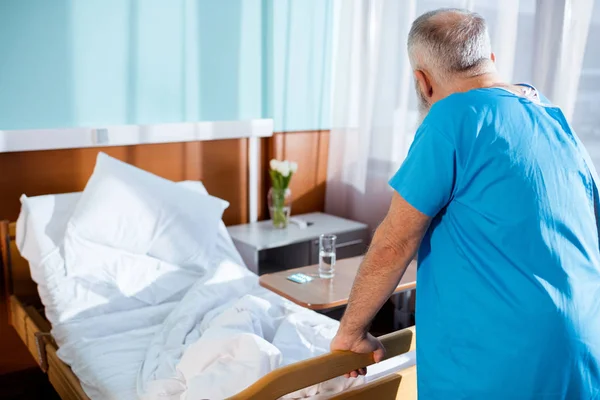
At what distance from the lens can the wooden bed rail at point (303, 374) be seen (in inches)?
55.1

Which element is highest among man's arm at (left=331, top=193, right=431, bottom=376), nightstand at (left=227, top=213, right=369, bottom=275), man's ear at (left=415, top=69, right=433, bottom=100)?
man's ear at (left=415, top=69, right=433, bottom=100)

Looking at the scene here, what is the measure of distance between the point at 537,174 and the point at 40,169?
95.3 inches

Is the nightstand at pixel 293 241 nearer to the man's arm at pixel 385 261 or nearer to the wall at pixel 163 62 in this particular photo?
the wall at pixel 163 62

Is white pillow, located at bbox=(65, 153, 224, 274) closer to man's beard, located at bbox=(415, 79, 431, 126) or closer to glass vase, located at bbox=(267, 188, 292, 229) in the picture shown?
glass vase, located at bbox=(267, 188, 292, 229)

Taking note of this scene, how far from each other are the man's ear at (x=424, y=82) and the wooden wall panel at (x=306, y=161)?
232 centimetres

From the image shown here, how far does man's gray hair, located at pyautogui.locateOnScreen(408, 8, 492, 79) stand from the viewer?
137cm

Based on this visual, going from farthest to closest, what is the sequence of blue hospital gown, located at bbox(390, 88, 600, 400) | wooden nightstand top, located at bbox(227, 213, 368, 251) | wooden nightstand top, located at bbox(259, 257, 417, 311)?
wooden nightstand top, located at bbox(227, 213, 368, 251)
wooden nightstand top, located at bbox(259, 257, 417, 311)
blue hospital gown, located at bbox(390, 88, 600, 400)

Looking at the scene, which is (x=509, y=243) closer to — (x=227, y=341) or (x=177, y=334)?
(x=227, y=341)

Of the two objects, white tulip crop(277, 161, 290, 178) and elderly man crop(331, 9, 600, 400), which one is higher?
elderly man crop(331, 9, 600, 400)

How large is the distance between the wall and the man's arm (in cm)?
212

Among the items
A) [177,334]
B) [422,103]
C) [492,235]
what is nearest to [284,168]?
[177,334]

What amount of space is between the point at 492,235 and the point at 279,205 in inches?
90.8

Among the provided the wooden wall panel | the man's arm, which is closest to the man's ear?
the man's arm

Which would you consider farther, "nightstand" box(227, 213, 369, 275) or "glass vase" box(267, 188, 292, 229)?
"glass vase" box(267, 188, 292, 229)
